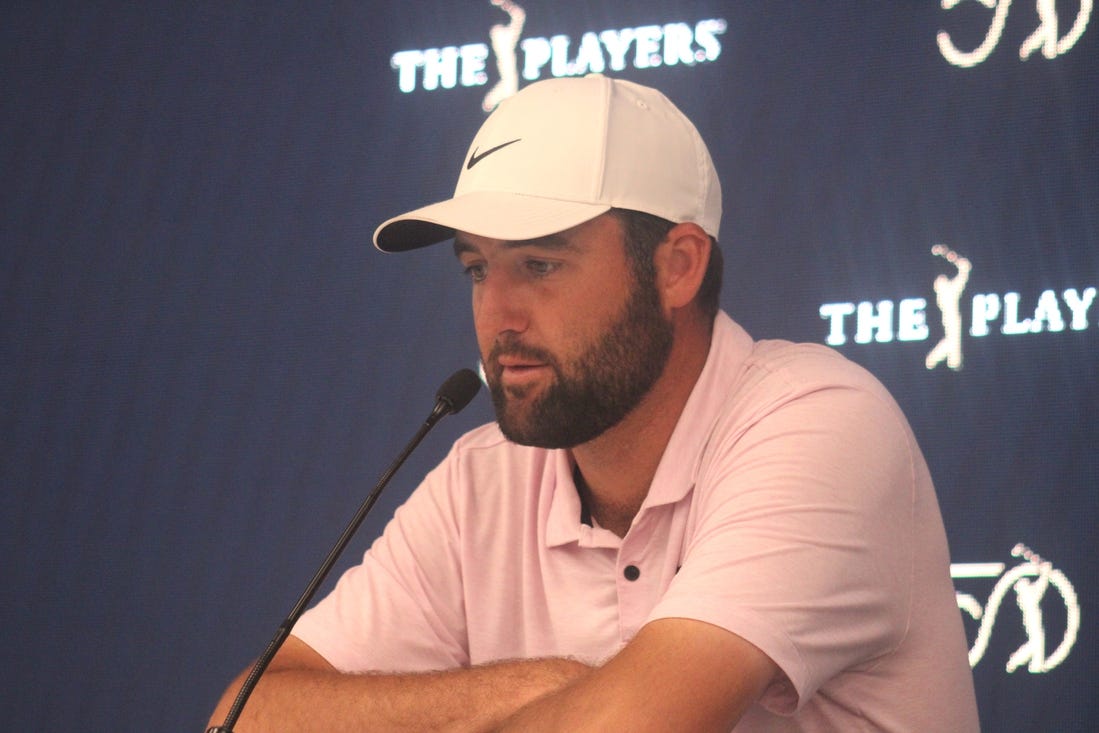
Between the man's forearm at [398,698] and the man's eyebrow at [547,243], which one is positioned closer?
the man's forearm at [398,698]

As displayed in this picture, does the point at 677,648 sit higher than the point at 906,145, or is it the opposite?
the point at 906,145

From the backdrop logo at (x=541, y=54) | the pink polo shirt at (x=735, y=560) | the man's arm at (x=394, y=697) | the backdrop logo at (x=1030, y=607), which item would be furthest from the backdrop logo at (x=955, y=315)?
the man's arm at (x=394, y=697)

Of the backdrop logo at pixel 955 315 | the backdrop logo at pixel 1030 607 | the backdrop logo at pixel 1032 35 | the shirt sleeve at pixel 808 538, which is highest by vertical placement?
the backdrop logo at pixel 1032 35

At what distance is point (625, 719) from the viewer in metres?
1.07

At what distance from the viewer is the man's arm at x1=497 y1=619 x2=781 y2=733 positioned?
106 cm

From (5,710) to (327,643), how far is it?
1323 millimetres

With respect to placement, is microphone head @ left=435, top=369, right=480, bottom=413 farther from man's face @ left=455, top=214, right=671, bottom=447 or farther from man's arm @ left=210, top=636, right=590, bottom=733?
man's arm @ left=210, top=636, right=590, bottom=733

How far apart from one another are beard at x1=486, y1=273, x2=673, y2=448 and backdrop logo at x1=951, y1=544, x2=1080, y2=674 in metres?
0.81

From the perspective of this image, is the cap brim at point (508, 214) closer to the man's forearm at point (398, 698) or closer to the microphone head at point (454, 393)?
the microphone head at point (454, 393)

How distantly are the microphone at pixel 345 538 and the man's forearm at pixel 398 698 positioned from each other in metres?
0.08

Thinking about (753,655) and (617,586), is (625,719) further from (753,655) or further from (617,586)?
(617,586)

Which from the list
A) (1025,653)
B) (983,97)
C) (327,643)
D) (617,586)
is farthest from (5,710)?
(983,97)

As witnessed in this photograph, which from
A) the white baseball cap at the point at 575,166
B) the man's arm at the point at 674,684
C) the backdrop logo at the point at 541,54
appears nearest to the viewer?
the man's arm at the point at 674,684

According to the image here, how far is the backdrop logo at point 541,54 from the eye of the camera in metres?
2.33
